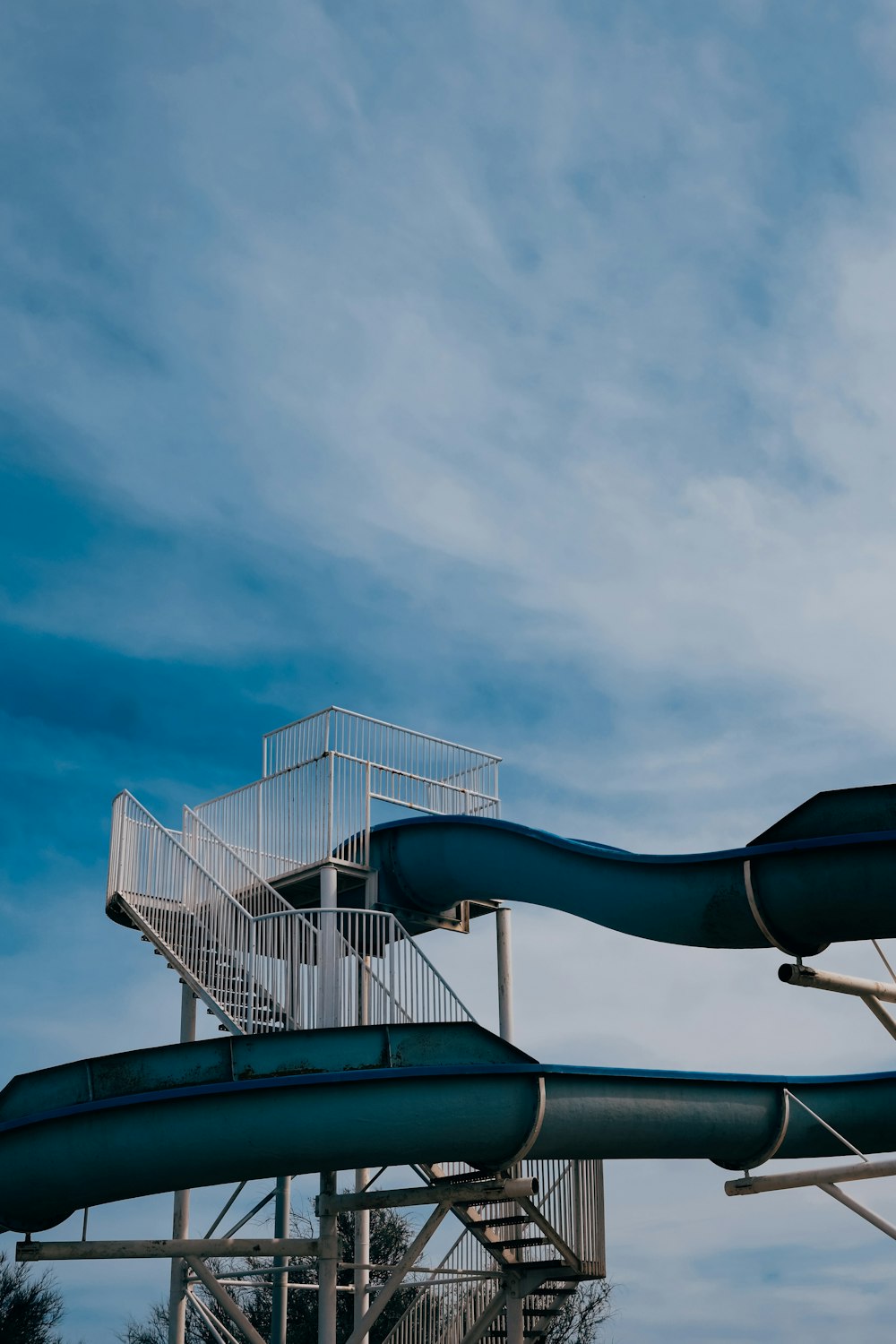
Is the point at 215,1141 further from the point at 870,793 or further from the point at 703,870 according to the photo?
the point at 870,793

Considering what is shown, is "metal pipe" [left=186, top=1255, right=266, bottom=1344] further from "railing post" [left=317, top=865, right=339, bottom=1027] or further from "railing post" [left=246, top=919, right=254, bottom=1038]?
"railing post" [left=317, top=865, right=339, bottom=1027]

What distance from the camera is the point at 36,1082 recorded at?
55.4 ft

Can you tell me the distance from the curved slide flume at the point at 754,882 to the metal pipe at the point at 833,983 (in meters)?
0.40

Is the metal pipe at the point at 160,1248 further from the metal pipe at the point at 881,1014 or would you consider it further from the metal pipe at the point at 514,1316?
the metal pipe at the point at 881,1014

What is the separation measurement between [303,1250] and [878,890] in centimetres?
801

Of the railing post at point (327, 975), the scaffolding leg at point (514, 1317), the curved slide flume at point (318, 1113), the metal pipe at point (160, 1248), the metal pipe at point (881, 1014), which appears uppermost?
the railing post at point (327, 975)

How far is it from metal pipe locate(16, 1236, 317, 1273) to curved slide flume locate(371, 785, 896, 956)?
5045mm

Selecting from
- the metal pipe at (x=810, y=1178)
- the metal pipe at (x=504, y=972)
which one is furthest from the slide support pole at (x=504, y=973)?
the metal pipe at (x=810, y=1178)

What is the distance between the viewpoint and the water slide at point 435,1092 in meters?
15.3

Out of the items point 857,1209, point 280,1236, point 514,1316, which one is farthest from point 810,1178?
point 280,1236

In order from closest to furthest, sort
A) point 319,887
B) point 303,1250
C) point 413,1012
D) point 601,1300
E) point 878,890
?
point 878,890 → point 303,1250 → point 413,1012 → point 319,887 → point 601,1300

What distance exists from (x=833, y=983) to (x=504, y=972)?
7.96 metres

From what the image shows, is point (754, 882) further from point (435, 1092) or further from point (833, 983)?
point (435, 1092)

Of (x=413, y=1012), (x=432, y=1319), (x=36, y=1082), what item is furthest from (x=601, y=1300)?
(x=36, y=1082)
